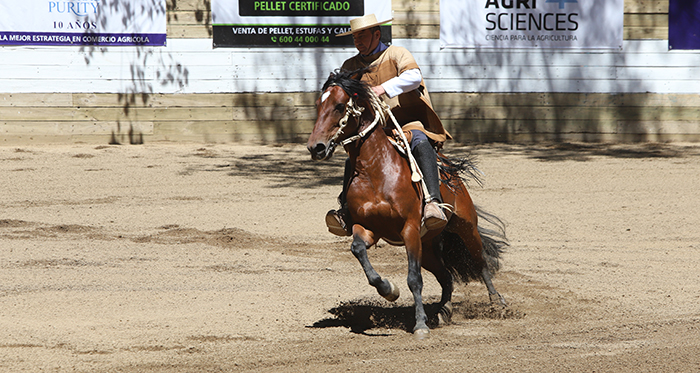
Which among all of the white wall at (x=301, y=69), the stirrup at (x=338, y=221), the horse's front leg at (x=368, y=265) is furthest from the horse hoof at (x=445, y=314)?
the white wall at (x=301, y=69)

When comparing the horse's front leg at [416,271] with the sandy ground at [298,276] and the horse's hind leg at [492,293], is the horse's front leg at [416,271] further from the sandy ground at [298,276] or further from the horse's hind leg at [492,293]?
the horse's hind leg at [492,293]

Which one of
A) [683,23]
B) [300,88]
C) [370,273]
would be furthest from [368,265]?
[683,23]

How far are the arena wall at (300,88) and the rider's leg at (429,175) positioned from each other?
8546 millimetres

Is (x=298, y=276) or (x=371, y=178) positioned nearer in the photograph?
(x=371, y=178)

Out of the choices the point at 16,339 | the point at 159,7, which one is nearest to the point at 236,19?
the point at 159,7

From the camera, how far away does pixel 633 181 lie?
35.7 feet

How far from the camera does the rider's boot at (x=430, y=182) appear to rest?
5000mm

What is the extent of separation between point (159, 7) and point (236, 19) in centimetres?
138

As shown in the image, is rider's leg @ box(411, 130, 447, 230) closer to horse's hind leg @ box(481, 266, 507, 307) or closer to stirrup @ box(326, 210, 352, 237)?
stirrup @ box(326, 210, 352, 237)

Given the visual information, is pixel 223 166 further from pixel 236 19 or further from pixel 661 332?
pixel 661 332

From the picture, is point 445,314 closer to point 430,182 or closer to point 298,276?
point 430,182

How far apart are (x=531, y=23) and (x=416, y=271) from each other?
991 centimetres

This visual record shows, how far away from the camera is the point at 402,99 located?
5504mm

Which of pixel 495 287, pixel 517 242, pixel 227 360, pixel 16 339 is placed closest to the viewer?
pixel 227 360
